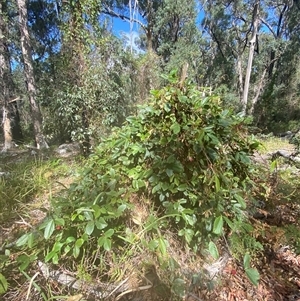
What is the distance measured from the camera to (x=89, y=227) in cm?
86

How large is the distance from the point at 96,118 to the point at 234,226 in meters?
3.81

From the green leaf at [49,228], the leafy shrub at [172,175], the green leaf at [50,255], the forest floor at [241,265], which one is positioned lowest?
the forest floor at [241,265]

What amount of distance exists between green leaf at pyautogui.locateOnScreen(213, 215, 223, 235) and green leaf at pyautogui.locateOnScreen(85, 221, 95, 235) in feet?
1.67

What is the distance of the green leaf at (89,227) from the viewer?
0.85 m

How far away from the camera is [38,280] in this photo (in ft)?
2.93

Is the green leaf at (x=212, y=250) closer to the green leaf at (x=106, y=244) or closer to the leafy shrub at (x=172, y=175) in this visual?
the leafy shrub at (x=172, y=175)

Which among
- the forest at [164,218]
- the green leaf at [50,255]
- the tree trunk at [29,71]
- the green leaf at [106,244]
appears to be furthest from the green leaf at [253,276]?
the tree trunk at [29,71]

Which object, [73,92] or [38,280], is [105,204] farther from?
[73,92]

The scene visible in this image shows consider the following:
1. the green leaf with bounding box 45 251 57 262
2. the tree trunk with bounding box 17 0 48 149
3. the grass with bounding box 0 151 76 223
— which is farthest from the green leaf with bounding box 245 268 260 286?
the tree trunk with bounding box 17 0 48 149

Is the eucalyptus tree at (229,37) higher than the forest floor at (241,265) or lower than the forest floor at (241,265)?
higher

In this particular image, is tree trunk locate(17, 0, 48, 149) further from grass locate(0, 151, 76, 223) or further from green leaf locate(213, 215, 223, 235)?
green leaf locate(213, 215, 223, 235)

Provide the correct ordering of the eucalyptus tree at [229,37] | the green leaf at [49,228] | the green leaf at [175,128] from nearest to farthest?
the green leaf at [49,228], the green leaf at [175,128], the eucalyptus tree at [229,37]

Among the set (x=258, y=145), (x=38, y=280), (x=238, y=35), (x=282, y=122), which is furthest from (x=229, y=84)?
(x=38, y=280)

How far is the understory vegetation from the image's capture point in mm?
909
